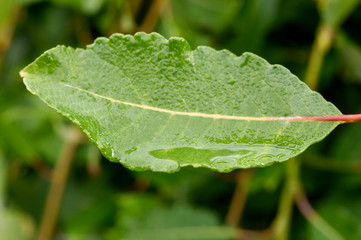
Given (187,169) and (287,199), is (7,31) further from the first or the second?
(287,199)

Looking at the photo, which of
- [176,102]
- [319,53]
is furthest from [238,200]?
[176,102]

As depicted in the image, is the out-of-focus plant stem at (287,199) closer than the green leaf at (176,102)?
No

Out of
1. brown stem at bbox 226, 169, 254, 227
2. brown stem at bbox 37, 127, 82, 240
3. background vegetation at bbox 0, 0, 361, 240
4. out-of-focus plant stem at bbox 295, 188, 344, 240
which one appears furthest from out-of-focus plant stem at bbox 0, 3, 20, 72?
out-of-focus plant stem at bbox 295, 188, 344, 240

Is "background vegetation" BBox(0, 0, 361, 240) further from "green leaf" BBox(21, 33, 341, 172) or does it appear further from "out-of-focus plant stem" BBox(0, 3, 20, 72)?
"green leaf" BBox(21, 33, 341, 172)

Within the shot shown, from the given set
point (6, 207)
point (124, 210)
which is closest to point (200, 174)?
point (124, 210)

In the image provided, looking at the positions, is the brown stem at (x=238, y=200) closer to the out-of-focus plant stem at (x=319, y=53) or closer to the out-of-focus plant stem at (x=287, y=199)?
the out-of-focus plant stem at (x=287, y=199)

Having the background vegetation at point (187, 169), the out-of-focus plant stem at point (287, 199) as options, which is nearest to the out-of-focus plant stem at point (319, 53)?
the background vegetation at point (187, 169)
